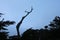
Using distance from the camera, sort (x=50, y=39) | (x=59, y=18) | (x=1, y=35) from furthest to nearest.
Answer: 1. (x=59, y=18)
2. (x=50, y=39)
3. (x=1, y=35)

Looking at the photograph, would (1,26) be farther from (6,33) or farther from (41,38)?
(41,38)

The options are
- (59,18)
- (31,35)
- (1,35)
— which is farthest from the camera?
(59,18)

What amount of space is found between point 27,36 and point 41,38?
1.63 m

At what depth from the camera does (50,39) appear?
25250mm

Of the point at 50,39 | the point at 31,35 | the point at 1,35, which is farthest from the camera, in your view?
the point at 31,35

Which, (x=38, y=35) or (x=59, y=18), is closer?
(x=38, y=35)

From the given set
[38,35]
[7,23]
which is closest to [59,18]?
[38,35]

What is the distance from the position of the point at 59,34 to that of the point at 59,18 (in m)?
26.2

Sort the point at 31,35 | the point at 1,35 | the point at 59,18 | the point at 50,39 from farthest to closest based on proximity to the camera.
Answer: the point at 59,18 < the point at 31,35 < the point at 50,39 < the point at 1,35

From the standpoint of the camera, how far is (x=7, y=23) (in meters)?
19.7

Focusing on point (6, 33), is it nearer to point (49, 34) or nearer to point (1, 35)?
point (1, 35)

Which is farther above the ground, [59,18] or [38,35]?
[59,18]

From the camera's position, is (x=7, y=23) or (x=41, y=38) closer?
(x=7, y=23)

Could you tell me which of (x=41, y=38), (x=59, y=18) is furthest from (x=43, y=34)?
(x=59, y=18)
